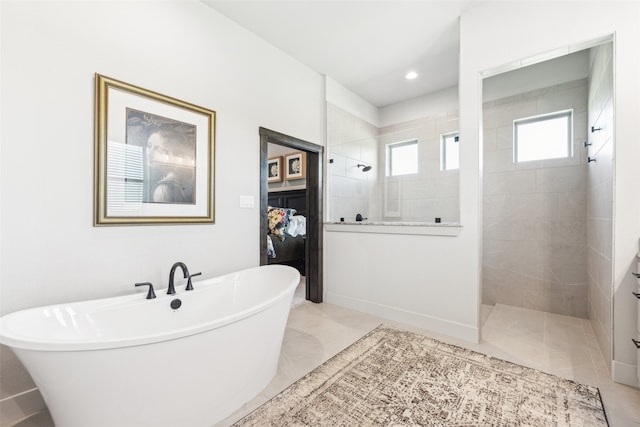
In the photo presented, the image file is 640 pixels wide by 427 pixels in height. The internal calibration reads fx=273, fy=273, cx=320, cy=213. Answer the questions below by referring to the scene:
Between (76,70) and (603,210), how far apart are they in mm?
3693

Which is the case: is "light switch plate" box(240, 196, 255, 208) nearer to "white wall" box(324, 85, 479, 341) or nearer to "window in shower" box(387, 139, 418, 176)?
"white wall" box(324, 85, 479, 341)

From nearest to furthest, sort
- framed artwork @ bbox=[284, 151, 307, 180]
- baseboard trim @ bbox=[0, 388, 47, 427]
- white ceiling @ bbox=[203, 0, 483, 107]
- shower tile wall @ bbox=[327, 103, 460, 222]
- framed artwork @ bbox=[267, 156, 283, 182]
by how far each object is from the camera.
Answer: baseboard trim @ bbox=[0, 388, 47, 427] → white ceiling @ bbox=[203, 0, 483, 107] → shower tile wall @ bbox=[327, 103, 460, 222] → framed artwork @ bbox=[284, 151, 307, 180] → framed artwork @ bbox=[267, 156, 283, 182]

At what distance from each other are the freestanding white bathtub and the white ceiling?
89.6 inches

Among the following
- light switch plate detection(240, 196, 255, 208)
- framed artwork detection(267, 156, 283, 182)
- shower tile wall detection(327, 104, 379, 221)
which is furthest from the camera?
framed artwork detection(267, 156, 283, 182)

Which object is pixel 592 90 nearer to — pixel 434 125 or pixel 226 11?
pixel 434 125

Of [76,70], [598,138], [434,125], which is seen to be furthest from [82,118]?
[598,138]

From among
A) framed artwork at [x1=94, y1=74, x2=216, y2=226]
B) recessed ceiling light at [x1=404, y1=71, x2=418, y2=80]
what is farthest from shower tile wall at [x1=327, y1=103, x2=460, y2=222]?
framed artwork at [x1=94, y1=74, x2=216, y2=226]

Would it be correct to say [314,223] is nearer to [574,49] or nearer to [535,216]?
[535,216]

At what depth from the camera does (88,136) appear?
1.69m

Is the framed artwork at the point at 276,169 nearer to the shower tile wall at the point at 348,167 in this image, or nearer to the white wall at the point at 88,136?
the shower tile wall at the point at 348,167

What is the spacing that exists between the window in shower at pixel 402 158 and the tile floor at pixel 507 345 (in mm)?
1778

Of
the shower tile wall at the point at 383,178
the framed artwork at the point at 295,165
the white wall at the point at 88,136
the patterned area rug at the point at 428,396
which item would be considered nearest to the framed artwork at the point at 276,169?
the framed artwork at the point at 295,165

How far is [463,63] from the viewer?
2.39 meters

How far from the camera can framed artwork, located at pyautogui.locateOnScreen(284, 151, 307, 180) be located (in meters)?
4.90
